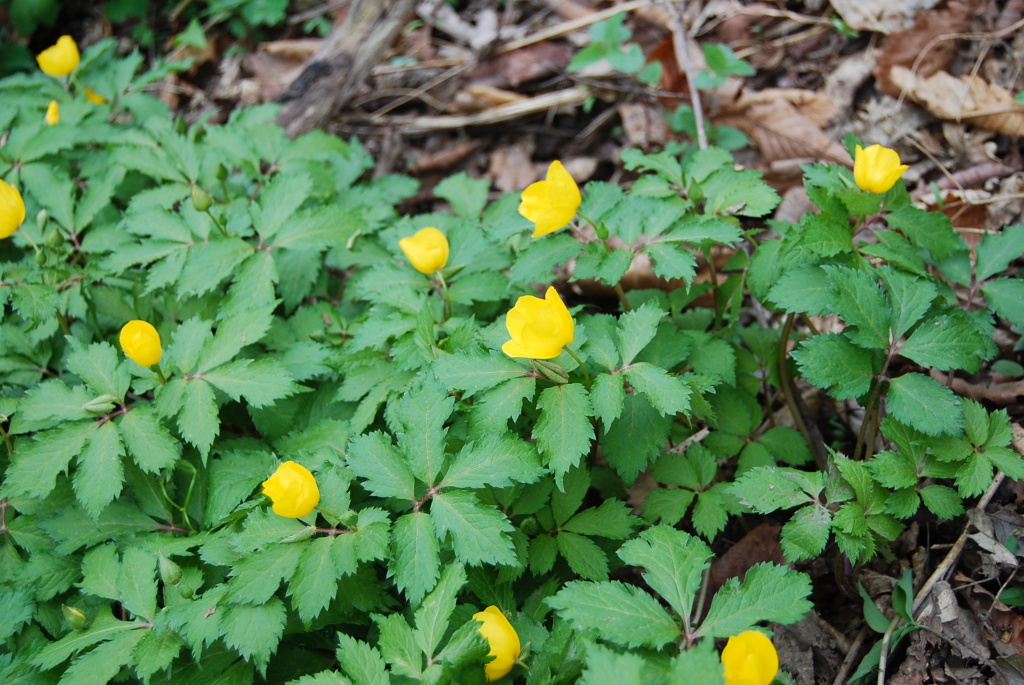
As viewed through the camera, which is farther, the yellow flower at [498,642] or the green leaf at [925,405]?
the green leaf at [925,405]

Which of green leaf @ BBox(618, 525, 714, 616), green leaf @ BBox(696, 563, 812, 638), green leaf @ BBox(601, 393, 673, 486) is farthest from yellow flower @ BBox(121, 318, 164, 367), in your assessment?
green leaf @ BBox(696, 563, 812, 638)

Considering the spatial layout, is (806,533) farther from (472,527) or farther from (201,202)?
(201,202)

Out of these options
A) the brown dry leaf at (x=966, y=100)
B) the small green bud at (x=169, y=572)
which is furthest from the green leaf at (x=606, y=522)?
the brown dry leaf at (x=966, y=100)

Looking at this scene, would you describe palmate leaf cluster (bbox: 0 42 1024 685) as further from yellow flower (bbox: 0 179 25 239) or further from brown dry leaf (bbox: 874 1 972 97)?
brown dry leaf (bbox: 874 1 972 97)

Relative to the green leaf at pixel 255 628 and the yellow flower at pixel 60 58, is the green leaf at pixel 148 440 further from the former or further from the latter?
the yellow flower at pixel 60 58

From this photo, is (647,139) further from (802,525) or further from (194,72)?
(194,72)


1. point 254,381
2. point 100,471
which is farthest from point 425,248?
point 100,471

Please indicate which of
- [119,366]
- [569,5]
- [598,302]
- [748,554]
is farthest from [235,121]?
[748,554]
